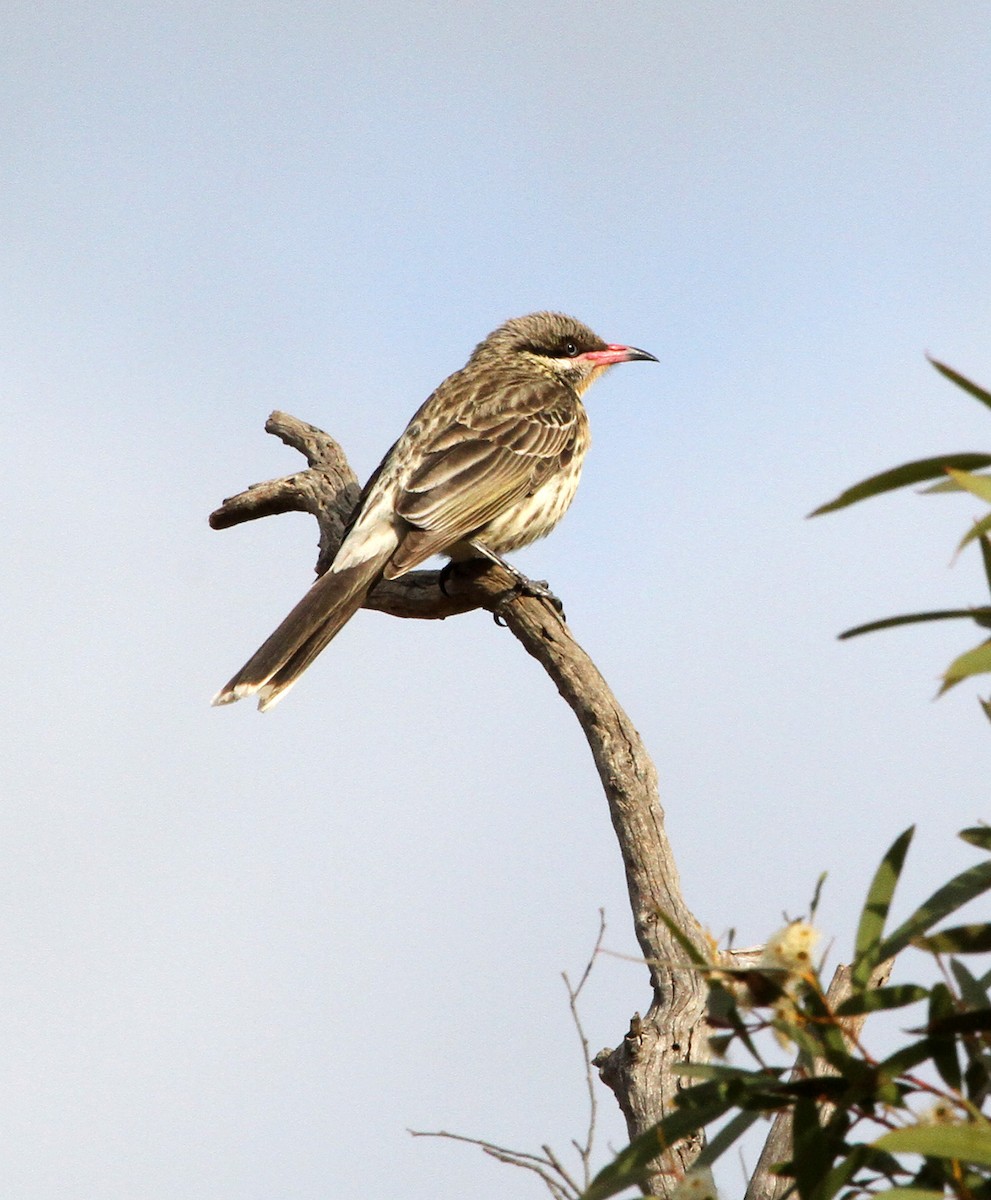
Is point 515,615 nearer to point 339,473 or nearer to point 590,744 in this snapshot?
point 590,744

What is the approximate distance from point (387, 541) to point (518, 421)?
100cm

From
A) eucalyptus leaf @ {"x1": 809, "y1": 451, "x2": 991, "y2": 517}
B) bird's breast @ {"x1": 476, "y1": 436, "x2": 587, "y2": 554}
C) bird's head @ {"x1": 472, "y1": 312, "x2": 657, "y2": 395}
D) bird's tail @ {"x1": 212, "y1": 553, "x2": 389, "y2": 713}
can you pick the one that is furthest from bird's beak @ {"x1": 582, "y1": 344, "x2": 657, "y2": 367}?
eucalyptus leaf @ {"x1": 809, "y1": 451, "x2": 991, "y2": 517}

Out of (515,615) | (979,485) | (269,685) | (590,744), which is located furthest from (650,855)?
(979,485)

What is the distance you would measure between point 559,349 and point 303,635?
258 centimetres

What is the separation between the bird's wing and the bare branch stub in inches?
10.9

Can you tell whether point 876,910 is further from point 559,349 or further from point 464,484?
point 559,349

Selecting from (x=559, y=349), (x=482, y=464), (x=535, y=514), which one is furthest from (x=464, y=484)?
(x=559, y=349)

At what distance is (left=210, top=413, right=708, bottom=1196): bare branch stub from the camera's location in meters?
3.79

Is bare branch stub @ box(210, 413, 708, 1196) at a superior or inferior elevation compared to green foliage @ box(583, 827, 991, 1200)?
superior

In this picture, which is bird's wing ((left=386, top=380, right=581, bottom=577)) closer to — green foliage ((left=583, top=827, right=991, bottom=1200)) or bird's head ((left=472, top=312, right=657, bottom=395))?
bird's head ((left=472, top=312, right=657, bottom=395))

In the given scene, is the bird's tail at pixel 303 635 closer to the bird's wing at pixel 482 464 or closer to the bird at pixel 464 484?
the bird at pixel 464 484

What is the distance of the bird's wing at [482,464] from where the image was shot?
18.8 ft

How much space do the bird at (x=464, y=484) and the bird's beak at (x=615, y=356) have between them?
24mm

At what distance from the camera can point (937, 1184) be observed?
178 cm
